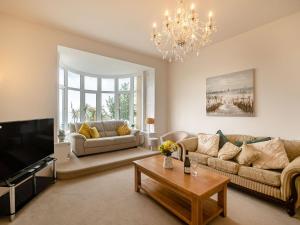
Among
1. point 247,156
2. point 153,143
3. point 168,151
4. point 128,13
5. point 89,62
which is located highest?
point 128,13

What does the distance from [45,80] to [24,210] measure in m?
2.48

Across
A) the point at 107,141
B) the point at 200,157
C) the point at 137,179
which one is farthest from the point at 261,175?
the point at 107,141

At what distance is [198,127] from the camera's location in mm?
4551

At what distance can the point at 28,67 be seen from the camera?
10.5ft

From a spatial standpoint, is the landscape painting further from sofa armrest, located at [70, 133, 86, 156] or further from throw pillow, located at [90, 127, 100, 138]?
sofa armrest, located at [70, 133, 86, 156]

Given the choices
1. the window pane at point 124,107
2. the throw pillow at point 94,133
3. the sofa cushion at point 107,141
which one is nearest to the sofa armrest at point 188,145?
the sofa cushion at point 107,141

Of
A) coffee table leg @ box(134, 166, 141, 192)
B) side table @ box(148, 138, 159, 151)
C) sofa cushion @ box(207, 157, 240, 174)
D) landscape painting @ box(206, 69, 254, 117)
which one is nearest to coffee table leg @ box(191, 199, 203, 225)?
coffee table leg @ box(134, 166, 141, 192)

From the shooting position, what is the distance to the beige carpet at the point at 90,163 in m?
3.18

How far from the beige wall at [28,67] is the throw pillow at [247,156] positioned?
392cm

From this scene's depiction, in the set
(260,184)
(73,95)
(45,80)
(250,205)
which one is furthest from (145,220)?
(73,95)

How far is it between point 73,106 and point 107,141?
8.19ft

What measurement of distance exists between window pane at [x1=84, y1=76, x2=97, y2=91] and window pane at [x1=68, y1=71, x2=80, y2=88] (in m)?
0.32

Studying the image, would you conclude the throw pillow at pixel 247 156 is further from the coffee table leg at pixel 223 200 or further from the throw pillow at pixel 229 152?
the coffee table leg at pixel 223 200

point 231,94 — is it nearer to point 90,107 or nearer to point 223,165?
point 223,165
